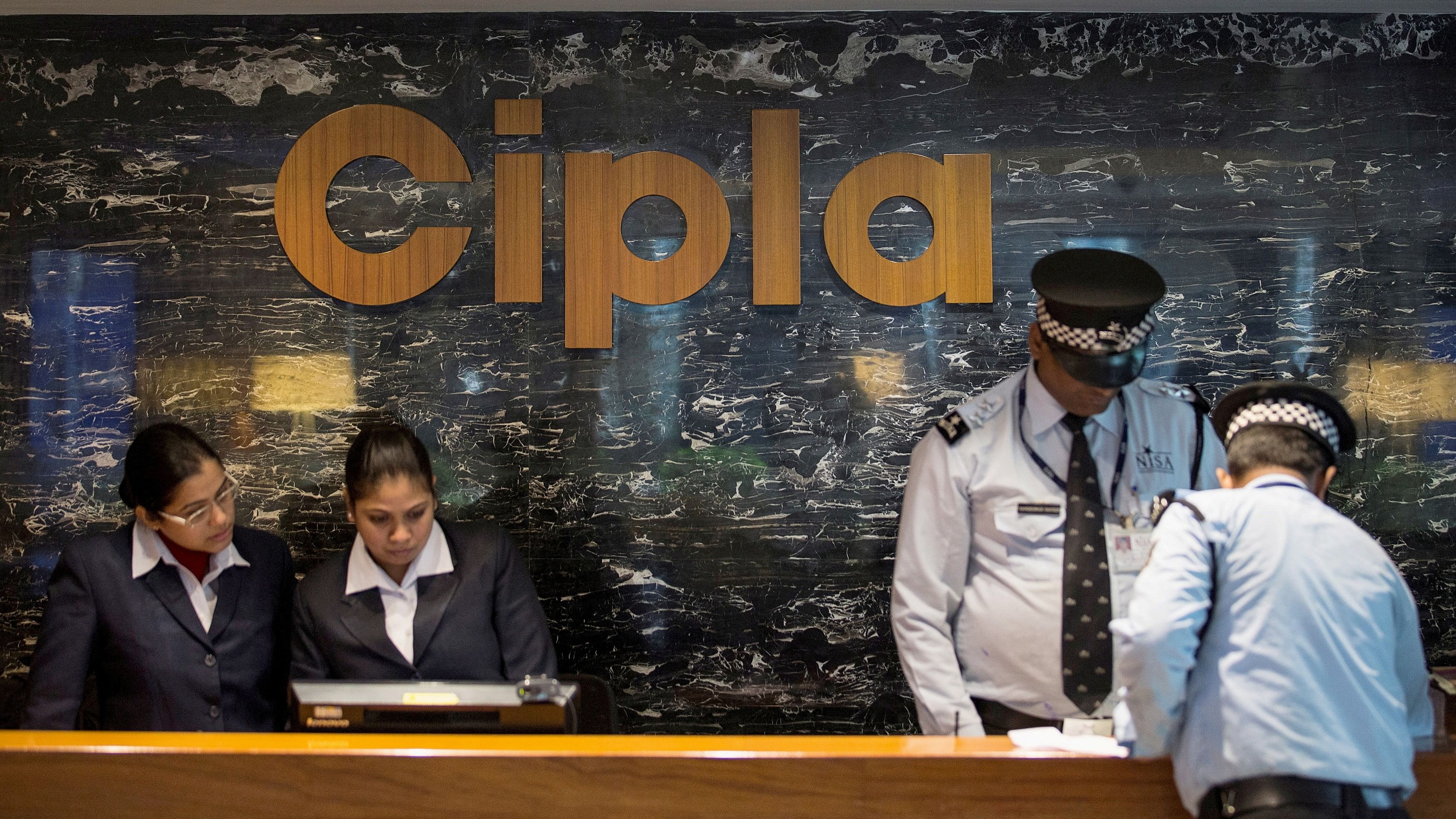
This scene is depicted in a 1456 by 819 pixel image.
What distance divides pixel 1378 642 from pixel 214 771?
2.19 meters

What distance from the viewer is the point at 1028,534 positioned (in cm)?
257

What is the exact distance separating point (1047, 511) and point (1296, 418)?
0.72m

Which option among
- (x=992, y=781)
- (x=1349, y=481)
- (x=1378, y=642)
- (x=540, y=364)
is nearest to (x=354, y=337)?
(x=540, y=364)

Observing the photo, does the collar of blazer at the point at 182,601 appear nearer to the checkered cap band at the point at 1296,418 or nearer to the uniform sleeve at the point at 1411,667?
the checkered cap band at the point at 1296,418

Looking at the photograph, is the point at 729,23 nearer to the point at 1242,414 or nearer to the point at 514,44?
the point at 514,44

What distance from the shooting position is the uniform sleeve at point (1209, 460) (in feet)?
8.75

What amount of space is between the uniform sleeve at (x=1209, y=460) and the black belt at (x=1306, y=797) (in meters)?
1.06

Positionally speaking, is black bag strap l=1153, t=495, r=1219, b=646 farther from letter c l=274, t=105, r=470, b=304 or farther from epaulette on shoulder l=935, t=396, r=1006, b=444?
letter c l=274, t=105, r=470, b=304

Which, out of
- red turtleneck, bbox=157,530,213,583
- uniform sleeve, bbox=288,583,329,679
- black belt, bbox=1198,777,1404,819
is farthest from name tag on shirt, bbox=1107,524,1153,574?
red turtleneck, bbox=157,530,213,583

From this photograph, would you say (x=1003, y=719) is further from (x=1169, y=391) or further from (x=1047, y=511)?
(x=1169, y=391)

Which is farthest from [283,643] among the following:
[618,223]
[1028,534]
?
[1028,534]

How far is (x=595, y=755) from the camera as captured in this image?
6.35ft

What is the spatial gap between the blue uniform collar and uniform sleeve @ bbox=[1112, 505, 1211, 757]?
0.79 m

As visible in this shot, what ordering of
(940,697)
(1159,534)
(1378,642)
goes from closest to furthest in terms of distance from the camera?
(1378,642) < (1159,534) < (940,697)
